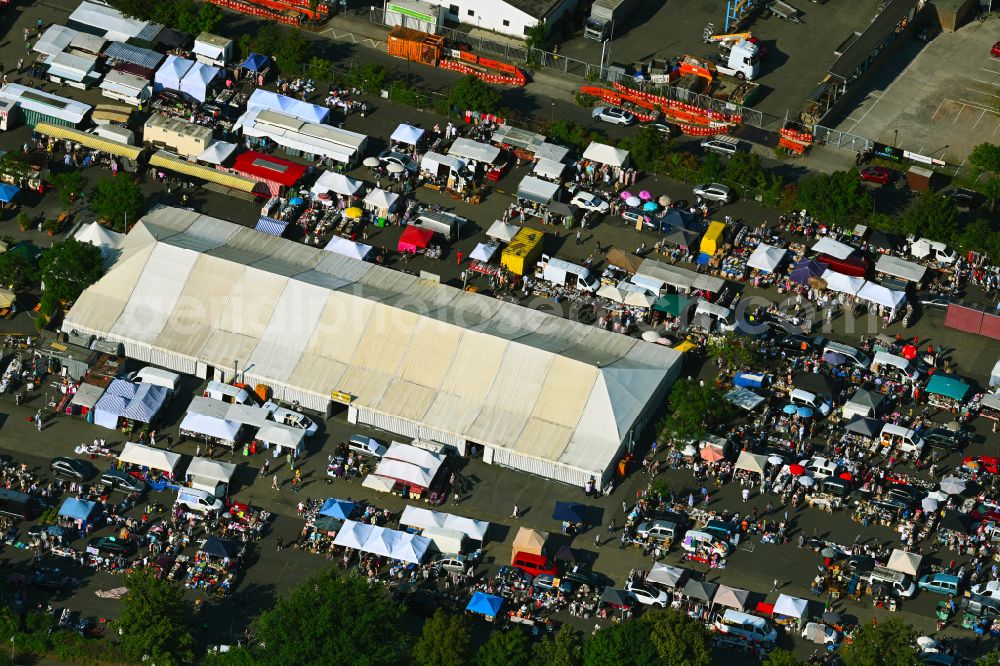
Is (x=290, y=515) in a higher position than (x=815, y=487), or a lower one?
lower

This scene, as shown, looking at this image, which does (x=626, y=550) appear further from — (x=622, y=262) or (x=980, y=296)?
(x=980, y=296)

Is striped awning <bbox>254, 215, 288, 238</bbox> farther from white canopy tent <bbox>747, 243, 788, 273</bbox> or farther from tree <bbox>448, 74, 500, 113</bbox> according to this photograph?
white canopy tent <bbox>747, 243, 788, 273</bbox>

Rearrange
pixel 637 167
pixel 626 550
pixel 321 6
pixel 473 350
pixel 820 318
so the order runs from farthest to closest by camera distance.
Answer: pixel 321 6 → pixel 637 167 → pixel 820 318 → pixel 473 350 → pixel 626 550

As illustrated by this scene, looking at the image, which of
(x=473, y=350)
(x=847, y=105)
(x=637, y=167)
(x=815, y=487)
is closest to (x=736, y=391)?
(x=815, y=487)

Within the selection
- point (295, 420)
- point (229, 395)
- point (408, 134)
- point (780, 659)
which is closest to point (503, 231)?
point (408, 134)

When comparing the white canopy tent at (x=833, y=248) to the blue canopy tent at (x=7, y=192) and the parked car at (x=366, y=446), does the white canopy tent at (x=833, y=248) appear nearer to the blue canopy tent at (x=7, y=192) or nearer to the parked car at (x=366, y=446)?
the parked car at (x=366, y=446)

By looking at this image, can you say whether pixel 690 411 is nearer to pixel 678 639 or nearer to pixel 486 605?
pixel 486 605
